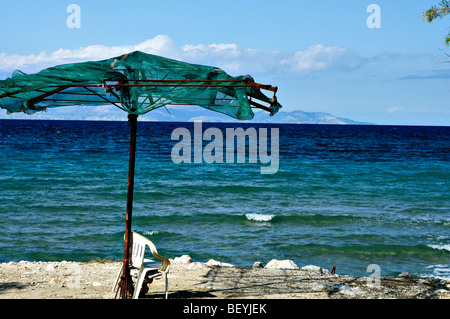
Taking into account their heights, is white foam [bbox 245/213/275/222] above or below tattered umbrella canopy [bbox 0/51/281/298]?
below

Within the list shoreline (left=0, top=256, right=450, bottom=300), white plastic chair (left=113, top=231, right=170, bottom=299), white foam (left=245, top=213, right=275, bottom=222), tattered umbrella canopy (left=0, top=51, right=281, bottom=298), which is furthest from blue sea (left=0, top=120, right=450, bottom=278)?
tattered umbrella canopy (left=0, top=51, right=281, bottom=298)

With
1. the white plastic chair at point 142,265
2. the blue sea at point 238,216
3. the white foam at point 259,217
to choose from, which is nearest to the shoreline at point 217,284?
the white plastic chair at point 142,265

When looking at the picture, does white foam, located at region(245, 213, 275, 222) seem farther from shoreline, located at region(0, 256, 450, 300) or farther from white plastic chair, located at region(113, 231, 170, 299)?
white plastic chair, located at region(113, 231, 170, 299)

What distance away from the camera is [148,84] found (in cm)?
572

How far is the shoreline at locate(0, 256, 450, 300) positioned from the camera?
23.3 ft

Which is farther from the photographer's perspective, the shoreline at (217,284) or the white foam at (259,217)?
the white foam at (259,217)

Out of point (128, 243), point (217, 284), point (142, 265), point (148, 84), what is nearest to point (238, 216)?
point (217, 284)

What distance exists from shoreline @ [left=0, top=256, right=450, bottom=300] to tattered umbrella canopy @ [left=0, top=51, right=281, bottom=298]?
1151 millimetres

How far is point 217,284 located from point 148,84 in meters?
3.62

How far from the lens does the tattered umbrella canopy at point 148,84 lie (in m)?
5.80

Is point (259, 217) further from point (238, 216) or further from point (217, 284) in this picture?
point (217, 284)

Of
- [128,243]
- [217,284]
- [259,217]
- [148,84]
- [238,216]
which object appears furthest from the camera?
[238,216]

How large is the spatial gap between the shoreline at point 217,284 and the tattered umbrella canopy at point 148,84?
3.77 ft

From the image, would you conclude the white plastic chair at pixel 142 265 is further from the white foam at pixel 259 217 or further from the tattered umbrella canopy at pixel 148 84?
the white foam at pixel 259 217
